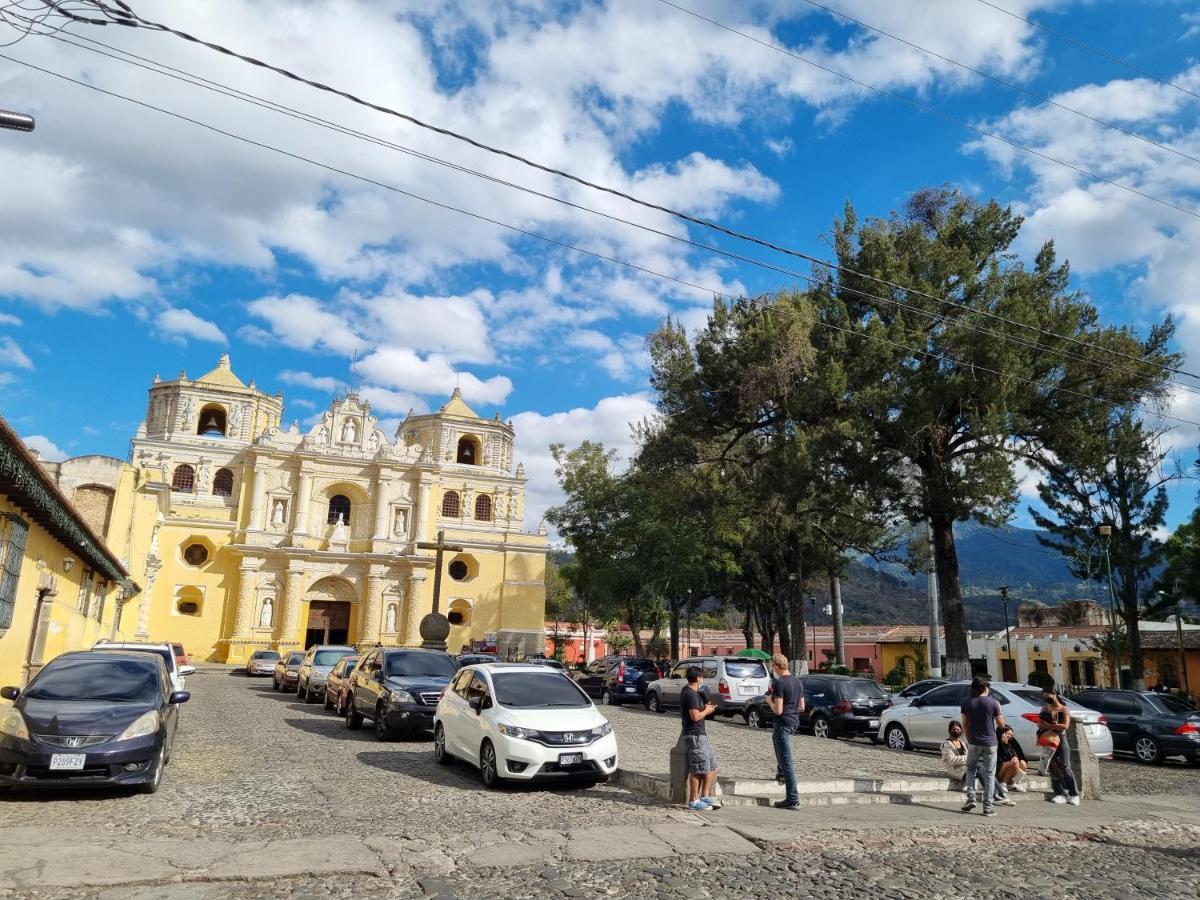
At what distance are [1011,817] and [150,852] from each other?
8719 millimetres

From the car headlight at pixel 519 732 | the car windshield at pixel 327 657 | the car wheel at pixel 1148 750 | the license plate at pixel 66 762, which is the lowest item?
the car wheel at pixel 1148 750

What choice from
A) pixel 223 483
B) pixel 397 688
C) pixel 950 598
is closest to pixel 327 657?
pixel 397 688

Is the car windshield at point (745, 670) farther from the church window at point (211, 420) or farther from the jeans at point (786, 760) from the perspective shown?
the church window at point (211, 420)

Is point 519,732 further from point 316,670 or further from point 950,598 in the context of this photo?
point 950,598

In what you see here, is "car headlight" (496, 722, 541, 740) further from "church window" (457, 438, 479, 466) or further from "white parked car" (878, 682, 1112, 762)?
"church window" (457, 438, 479, 466)

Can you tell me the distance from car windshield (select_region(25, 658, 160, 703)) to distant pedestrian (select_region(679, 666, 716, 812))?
5.98m

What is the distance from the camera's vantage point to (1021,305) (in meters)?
21.6

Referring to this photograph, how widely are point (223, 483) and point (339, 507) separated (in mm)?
7476

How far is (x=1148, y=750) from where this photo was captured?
16.4m

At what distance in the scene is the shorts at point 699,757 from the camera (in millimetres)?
8961

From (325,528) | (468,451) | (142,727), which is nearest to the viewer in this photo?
(142,727)

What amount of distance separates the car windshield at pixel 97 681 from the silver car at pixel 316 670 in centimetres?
1265

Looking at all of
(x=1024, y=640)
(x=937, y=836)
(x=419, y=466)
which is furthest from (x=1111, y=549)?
(x=419, y=466)

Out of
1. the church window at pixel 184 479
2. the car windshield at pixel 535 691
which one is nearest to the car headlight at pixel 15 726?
the car windshield at pixel 535 691
